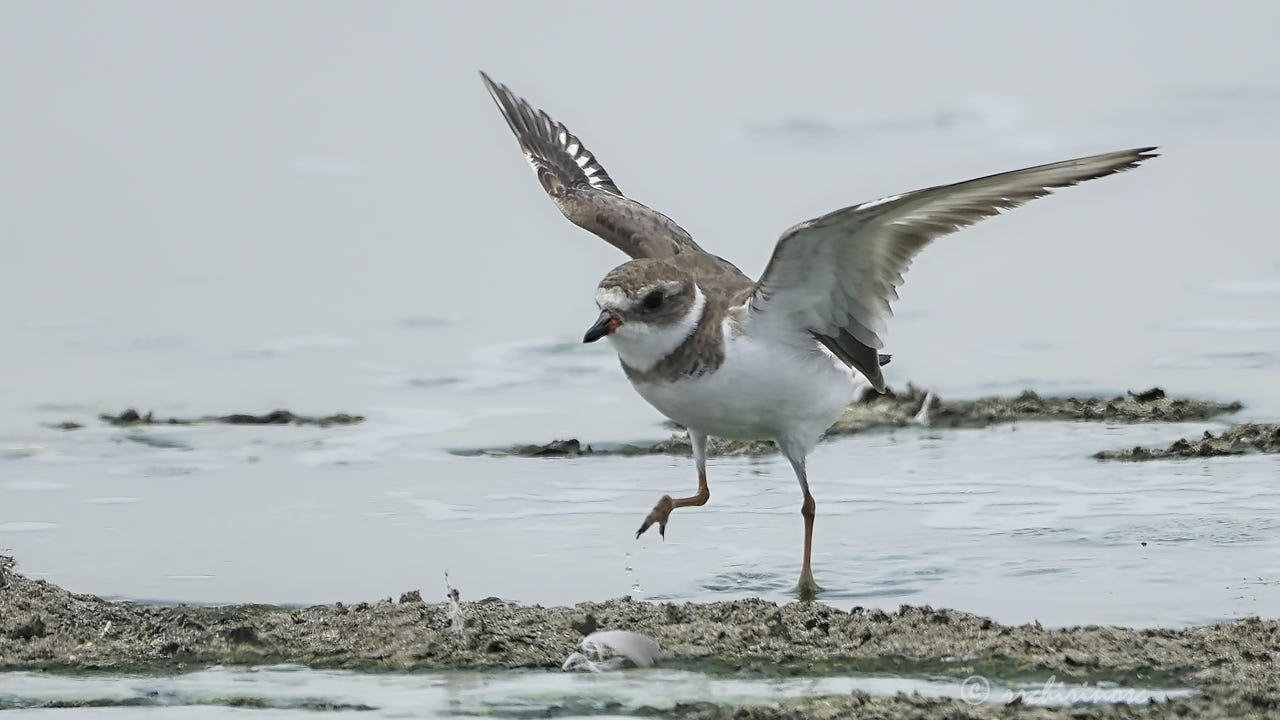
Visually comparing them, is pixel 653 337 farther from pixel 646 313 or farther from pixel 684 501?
pixel 684 501

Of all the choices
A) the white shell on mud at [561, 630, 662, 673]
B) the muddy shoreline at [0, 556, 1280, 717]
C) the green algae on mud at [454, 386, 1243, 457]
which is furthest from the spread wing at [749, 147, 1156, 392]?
the green algae on mud at [454, 386, 1243, 457]

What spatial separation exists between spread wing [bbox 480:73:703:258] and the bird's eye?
58.3 inches

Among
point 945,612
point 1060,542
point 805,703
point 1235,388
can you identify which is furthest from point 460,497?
point 1235,388

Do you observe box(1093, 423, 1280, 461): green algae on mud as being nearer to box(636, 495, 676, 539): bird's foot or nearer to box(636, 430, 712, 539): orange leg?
box(636, 430, 712, 539): orange leg

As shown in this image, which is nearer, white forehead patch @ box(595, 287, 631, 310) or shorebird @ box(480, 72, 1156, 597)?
shorebird @ box(480, 72, 1156, 597)

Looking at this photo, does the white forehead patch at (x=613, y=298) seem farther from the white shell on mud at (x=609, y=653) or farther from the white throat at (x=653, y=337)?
the white shell on mud at (x=609, y=653)

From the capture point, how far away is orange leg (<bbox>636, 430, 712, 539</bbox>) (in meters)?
8.90

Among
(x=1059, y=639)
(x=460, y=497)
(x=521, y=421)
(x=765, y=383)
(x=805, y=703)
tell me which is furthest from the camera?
(x=521, y=421)

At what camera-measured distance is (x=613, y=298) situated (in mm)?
8711

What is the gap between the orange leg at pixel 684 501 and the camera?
8898mm

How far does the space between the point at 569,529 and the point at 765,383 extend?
1.44m

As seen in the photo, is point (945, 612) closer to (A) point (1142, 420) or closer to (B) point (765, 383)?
(B) point (765, 383)

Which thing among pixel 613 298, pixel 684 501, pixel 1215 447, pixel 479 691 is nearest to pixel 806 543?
pixel 684 501

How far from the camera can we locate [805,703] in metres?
6.07
